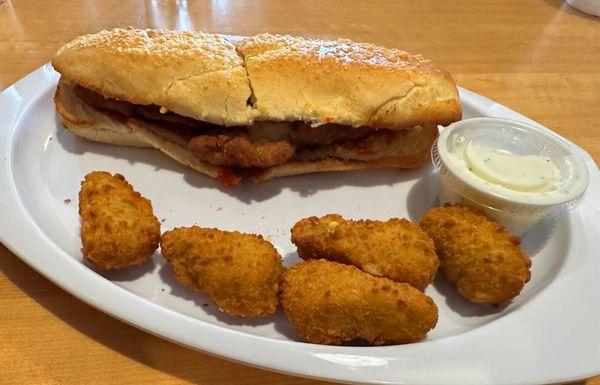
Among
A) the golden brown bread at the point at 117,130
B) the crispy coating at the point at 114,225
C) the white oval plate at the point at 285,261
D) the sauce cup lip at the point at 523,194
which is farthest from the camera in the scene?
the golden brown bread at the point at 117,130

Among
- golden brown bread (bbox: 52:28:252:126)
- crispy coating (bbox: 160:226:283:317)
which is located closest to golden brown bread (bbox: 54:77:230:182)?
golden brown bread (bbox: 52:28:252:126)

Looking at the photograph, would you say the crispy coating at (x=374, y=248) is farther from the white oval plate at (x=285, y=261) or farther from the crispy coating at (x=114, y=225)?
the crispy coating at (x=114, y=225)

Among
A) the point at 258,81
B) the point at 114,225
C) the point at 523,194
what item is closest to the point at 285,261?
the point at 114,225

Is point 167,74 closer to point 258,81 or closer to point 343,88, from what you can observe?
point 258,81

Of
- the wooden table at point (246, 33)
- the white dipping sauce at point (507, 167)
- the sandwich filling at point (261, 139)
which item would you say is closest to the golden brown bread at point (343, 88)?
the sandwich filling at point (261, 139)

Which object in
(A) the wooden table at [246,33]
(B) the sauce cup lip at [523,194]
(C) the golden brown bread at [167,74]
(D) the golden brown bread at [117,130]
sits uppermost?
(C) the golden brown bread at [167,74]

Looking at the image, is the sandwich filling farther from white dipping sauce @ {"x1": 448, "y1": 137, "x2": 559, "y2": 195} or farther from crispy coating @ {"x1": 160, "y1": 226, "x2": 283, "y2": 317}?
crispy coating @ {"x1": 160, "y1": 226, "x2": 283, "y2": 317}
